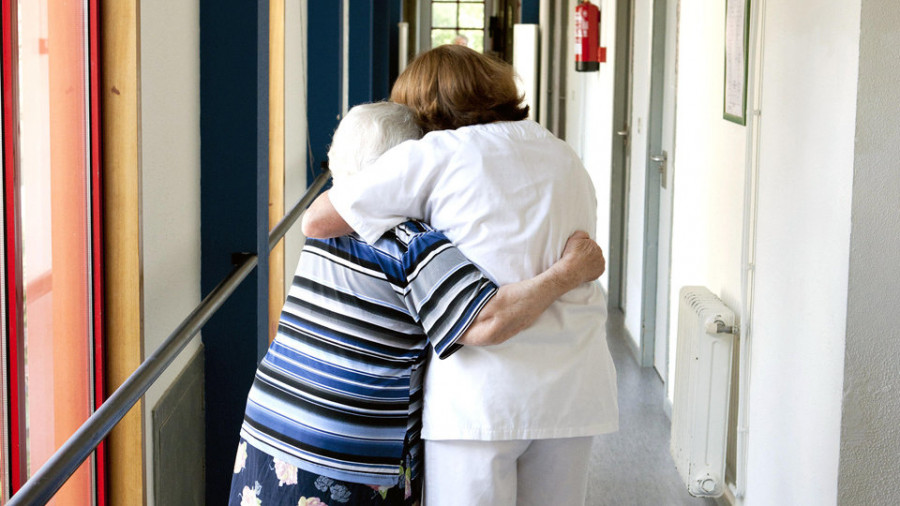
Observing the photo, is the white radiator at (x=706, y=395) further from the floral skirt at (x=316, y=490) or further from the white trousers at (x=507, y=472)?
the floral skirt at (x=316, y=490)

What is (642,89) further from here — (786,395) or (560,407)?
(560,407)

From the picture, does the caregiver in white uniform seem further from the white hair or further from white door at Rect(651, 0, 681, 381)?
white door at Rect(651, 0, 681, 381)

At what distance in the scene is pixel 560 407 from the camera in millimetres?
1705

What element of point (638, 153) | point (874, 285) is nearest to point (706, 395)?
point (874, 285)

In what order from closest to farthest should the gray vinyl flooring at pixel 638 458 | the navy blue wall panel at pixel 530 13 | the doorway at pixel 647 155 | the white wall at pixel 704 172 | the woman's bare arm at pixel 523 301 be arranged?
the woman's bare arm at pixel 523 301
the white wall at pixel 704 172
the gray vinyl flooring at pixel 638 458
the doorway at pixel 647 155
the navy blue wall panel at pixel 530 13

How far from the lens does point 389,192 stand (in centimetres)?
166

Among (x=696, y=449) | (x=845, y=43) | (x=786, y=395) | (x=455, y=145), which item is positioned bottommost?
Answer: (x=696, y=449)

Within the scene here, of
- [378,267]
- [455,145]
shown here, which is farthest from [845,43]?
[378,267]

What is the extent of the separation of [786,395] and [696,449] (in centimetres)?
67

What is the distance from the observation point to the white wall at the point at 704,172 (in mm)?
3053

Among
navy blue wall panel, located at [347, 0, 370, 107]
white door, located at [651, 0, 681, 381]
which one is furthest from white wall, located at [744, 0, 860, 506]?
navy blue wall panel, located at [347, 0, 370, 107]

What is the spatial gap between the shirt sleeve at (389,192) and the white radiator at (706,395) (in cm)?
150

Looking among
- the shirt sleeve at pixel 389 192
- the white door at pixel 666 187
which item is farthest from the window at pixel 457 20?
the shirt sleeve at pixel 389 192

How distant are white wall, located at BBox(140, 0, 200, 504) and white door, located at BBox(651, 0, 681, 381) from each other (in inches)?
96.8
